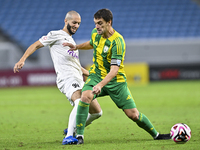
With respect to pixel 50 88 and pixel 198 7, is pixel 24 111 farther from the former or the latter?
pixel 198 7

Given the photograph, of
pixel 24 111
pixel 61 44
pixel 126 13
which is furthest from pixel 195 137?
pixel 126 13

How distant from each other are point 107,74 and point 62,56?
1.03 meters

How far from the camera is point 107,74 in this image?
15.7ft

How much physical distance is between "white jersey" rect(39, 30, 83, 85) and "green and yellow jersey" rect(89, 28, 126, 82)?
44 cm

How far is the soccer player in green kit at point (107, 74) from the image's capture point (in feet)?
15.6

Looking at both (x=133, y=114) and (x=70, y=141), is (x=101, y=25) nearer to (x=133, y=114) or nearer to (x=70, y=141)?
(x=133, y=114)

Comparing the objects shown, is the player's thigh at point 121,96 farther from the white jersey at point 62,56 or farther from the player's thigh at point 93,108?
the white jersey at point 62,56

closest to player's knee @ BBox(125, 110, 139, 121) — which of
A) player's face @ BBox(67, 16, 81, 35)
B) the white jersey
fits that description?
the white jersey

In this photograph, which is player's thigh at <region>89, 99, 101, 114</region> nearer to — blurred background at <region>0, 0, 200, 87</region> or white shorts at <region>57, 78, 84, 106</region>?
white shorts at <region>57, 78, 84, 106</region>

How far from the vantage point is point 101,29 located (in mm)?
4750

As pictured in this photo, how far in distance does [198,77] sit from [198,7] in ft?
23.3

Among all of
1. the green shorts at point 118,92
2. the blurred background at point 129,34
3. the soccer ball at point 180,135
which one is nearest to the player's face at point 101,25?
the green shorts at point 118,92

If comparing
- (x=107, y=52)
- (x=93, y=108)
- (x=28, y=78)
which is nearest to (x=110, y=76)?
(x=107, y=52)

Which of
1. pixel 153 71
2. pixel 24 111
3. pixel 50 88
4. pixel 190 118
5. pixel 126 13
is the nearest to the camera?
pixel 190 118
